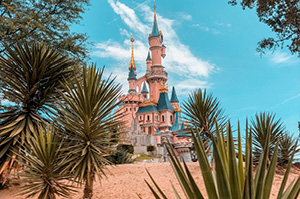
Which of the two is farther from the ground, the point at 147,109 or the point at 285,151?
the point at 147,109

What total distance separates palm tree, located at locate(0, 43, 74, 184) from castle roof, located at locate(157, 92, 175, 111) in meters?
36.8

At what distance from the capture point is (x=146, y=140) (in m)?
35.1

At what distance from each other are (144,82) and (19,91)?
46.8 metres

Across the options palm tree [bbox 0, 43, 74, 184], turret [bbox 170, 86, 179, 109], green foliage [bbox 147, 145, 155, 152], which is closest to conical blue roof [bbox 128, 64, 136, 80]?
turret [bbox 170, 86, 179, 109]

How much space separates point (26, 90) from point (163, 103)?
→ 37.8 metres

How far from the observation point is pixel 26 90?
25.4 ft

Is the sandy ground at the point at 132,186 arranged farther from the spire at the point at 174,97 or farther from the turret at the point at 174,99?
the spire at the point at 174,97

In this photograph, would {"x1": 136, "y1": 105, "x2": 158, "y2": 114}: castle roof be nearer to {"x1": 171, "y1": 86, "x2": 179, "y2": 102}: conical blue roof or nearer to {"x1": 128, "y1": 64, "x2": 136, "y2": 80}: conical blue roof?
{"x1": 171, "y1": 86, "x2": 179, "y2": 102}: conical blue roof

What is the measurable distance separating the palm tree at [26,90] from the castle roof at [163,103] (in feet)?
121

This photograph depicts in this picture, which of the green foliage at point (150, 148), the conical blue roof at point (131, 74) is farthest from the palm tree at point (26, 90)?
the conical blue roof at point (131, 74)

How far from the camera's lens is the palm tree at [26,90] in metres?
7.50

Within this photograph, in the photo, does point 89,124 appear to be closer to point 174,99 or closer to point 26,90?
point 26,90

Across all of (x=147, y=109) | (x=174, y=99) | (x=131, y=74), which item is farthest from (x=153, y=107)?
(x=131, y=74)

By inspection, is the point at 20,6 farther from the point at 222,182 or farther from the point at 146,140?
the point at 146,140
